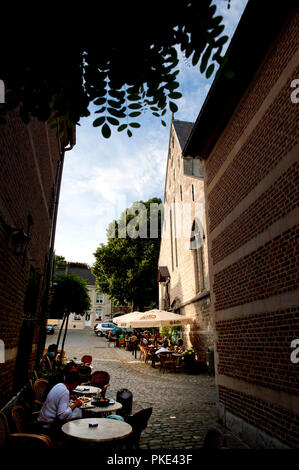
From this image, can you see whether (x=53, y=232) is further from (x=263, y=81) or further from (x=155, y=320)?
(x=263, y=81)

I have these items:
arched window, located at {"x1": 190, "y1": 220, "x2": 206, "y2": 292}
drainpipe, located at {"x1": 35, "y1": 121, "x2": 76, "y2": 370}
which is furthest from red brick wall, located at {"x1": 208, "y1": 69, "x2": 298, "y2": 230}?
arched window, located at {"x1": 190, "y1": 220, "x2": 206, "y2": 292}

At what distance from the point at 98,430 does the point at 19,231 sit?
312 cm

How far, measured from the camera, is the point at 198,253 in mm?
15180

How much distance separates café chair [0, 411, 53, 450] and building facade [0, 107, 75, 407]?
65.3 inches

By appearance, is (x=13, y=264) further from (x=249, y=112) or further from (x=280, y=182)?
(x=249, y=112)

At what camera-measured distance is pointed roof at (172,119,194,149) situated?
2083 centimetres

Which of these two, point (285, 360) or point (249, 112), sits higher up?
point (249, 112)

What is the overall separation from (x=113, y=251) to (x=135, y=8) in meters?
30.4

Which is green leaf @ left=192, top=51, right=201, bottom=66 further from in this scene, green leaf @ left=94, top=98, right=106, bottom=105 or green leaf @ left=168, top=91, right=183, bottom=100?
green leaf @ left=94, top=98, right=106, bottom=105

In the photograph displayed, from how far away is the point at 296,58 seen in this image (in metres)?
4.73

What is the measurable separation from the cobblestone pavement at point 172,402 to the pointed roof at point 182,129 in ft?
46.6

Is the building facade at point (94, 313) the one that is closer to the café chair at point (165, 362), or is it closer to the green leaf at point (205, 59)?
the café chair at point (165, 362)
